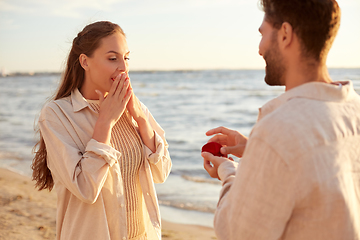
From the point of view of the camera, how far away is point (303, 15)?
160 centimetres

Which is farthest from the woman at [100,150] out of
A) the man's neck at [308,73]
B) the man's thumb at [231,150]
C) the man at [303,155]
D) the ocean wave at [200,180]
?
the ocean wave at [200,180]

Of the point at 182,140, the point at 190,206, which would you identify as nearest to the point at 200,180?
the point at 190,206

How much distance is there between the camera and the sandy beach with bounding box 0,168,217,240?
5.16 m

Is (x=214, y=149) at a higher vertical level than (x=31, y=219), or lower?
higher

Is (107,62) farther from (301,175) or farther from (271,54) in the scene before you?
(301,175)

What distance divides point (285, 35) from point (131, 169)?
5.52ft

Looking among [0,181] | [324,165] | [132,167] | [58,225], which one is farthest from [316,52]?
[0,181]

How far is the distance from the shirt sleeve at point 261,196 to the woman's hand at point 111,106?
4.39ft

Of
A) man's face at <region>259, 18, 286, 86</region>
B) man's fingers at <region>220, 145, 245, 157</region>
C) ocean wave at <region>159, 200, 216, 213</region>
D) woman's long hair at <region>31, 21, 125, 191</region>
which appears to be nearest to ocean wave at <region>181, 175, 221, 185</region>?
ocean wave at <region>159, 200, 216, 213</region>

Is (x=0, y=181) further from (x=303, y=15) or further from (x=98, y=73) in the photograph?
(x=303, y=15)

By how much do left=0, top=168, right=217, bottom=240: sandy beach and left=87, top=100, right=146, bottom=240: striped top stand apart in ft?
8.07

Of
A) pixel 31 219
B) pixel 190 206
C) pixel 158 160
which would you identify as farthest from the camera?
pixel 190 206

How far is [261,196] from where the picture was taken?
1.47 m

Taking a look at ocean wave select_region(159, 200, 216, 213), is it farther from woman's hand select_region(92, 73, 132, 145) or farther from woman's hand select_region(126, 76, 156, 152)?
woman's hand select_region(92, 73, 132, 145)
